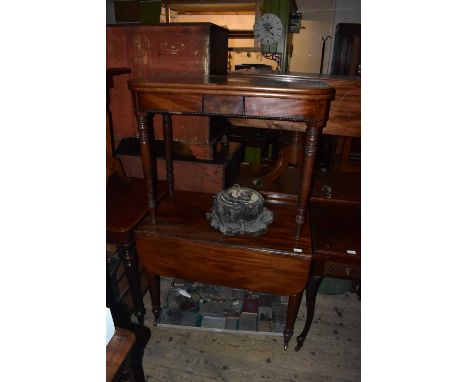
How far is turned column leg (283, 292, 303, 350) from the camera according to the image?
160 cm

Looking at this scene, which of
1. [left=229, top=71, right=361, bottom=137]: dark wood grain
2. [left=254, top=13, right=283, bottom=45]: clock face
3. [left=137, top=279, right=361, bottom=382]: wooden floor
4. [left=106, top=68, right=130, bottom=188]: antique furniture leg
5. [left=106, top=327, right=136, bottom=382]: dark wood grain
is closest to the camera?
[left=106, top=327, right=136, bottom=382]: dark wood grain

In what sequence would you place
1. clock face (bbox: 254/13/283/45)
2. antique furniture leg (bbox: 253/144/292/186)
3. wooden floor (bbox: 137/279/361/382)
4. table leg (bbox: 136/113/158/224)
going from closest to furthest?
table leg (bbox: 136/113/158/224) → wooden floor (bbox: 137/279/361/382) → antique furniture leg (bbox: 253/144/292/186) → clock face (bbox: 254/13/283/45)

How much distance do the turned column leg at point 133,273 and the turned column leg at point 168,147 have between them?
0.48m

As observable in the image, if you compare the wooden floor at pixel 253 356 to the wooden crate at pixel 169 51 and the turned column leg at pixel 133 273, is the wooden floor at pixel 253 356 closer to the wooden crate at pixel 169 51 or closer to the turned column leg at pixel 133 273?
the turned column leg at pixel 133 273

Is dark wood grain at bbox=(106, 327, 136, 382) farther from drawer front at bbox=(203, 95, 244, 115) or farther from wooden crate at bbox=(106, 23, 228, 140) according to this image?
wooden crate at bbox=(106, 23, 228, 140)

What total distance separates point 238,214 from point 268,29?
345 centimetres

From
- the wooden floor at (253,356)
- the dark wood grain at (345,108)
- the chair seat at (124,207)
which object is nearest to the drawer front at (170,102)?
the chair seat at (124,207)

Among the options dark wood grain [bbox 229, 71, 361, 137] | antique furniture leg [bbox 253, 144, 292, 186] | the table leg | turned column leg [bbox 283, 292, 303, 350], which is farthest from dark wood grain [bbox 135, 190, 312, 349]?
dark wood grain [bbox 229, 71, 361, 137]

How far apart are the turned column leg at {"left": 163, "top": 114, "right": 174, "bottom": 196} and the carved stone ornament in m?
0.45

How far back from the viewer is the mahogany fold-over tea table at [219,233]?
122 centimetres

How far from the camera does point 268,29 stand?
405cm
